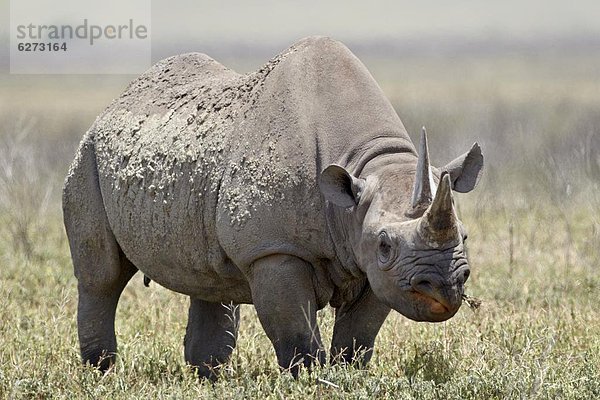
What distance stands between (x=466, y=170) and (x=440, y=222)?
0.95 metres

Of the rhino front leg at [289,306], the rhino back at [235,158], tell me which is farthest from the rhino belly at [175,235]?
the rhino front leg at [289,306]

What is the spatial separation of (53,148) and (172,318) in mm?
14325

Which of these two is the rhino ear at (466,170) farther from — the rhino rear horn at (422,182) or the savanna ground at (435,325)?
the savanna ground at (435,325)

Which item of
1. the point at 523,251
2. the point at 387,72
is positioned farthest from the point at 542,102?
the point at 523,251

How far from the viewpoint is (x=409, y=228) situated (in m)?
7.43

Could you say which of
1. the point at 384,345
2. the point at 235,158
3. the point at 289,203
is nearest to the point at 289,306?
the point at 289,203

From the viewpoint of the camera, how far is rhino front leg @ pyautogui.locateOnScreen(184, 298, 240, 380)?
9.76 meters

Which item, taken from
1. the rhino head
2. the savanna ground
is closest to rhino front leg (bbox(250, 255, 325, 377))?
the savanna ground

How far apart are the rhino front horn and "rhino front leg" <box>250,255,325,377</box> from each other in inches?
41.3

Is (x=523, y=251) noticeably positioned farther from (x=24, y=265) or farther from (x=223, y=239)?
(x=223, y=239)

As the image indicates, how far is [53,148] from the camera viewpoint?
25000 millimetres

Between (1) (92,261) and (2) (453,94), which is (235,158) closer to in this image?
(1) (92,261)

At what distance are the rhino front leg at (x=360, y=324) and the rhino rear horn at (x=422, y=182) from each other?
1.13 m

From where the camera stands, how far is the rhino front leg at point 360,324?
8.51 m
